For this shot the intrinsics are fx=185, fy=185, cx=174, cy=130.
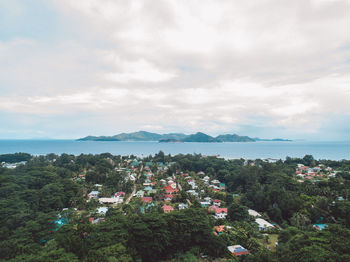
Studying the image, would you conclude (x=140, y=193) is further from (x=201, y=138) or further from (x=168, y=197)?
(x=201, y=138)

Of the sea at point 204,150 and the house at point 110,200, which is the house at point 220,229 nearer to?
the house at point 110,200

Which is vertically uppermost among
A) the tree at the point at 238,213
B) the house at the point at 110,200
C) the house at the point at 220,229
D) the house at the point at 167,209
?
the tree at the point at 238,213

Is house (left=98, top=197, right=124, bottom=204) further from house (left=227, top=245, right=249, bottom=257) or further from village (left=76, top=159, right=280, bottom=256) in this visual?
house (left=227, top=245, right=249, bottom=257)

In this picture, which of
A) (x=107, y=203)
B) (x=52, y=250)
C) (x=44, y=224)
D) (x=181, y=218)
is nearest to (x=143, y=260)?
(x=181, y=218)

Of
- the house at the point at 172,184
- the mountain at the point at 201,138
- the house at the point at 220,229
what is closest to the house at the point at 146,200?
the house at the point at 172,184

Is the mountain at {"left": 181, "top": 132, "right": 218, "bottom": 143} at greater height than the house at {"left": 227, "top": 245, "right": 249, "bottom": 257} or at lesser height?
greater

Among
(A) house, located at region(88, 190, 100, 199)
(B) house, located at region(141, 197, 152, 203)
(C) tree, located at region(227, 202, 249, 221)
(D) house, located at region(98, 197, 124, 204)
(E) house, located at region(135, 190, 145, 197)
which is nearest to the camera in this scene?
(C) tree, located at region(227, 202, 249, 221)

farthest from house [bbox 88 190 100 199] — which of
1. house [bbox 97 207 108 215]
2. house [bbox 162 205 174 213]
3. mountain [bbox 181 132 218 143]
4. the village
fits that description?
mountain [bbox 181 132 218 143]
